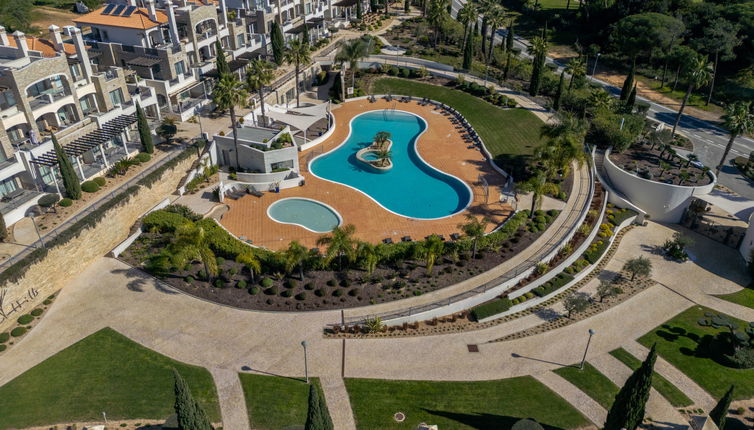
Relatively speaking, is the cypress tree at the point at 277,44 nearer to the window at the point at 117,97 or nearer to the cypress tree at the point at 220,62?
the cypress tree at the point at 220,62

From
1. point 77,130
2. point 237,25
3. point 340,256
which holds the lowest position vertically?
point 340,256

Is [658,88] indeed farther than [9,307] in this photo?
Yes

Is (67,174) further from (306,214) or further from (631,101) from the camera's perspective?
(631,101)

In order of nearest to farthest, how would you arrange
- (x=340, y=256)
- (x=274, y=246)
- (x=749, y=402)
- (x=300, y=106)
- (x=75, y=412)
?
1. (x=75, y=412)
2. (x=749, y=402)
3. (x=340, y=256)
4. (x=274, y=246)
5. (x=300, y=106)

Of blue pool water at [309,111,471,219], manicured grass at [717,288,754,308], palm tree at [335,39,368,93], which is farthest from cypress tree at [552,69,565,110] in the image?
manicured grass at [717,288,754,308]

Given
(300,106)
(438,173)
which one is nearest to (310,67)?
(300,106)

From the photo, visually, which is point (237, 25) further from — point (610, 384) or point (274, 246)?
point (610, 384)

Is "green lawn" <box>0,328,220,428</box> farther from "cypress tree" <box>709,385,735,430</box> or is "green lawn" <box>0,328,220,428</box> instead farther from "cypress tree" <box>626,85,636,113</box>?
"cypress tree" <box>626,85,636,113</box>
